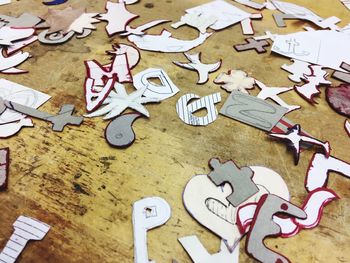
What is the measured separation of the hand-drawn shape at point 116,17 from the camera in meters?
0.88

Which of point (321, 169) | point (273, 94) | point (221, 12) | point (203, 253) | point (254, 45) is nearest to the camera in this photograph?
point (203, 253)

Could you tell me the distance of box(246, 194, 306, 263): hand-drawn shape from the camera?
49 cm

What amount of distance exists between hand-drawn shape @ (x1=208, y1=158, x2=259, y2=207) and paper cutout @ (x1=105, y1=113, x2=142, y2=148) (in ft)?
0.50

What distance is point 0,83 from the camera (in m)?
0.74

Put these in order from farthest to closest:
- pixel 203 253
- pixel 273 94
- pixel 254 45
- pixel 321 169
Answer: pixel 254 45, pixel 273 94, pixel 321 169, pixel 203 253

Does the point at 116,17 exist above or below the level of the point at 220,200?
above

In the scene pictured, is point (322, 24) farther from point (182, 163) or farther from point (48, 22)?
point (48, 22)

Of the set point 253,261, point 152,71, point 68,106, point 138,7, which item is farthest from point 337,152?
point 138,7

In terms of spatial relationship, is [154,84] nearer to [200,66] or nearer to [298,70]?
[200,66]

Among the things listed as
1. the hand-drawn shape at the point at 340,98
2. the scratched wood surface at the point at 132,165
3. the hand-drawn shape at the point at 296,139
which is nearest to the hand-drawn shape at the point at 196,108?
the scratched wood surface at the point at 132,165

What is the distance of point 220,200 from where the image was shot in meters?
0.55

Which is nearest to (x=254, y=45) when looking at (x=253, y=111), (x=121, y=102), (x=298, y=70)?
(x=298, y=70)

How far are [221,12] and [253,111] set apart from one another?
1.25 feet

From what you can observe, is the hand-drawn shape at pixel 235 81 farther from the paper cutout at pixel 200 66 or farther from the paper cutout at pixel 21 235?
the paper cutout at pixel 21 235
